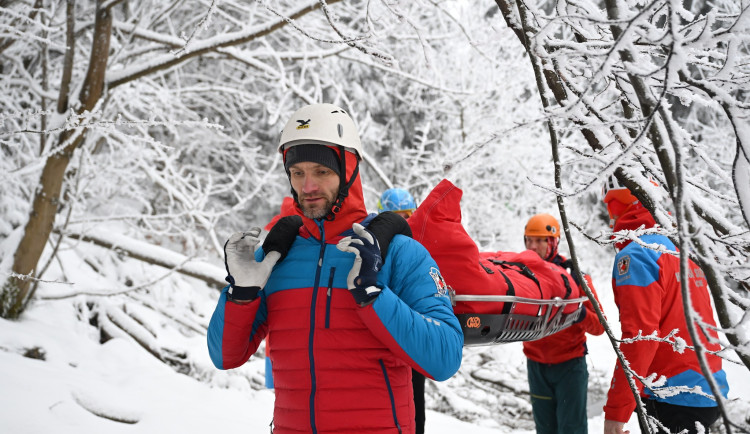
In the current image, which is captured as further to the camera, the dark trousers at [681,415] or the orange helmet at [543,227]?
the orange helmet at [543,227]

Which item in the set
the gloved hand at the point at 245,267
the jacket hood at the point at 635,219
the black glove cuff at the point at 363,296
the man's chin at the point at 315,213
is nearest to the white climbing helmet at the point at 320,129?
the man's chin at the point at 315,213

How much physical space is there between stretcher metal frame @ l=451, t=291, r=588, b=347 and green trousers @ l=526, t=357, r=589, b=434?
1.01 meters

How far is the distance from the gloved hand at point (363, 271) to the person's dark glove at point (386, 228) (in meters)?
0.10

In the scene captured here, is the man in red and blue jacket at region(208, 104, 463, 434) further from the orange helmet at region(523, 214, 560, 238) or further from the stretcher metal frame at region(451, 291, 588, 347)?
the orange helmet at region(523, 214, 560, 238)

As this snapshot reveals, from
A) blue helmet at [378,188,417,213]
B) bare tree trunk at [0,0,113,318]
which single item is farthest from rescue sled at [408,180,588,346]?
bare tree trunk at [0,0,113,318]

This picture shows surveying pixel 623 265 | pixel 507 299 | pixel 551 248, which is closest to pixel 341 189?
pixel 507 299

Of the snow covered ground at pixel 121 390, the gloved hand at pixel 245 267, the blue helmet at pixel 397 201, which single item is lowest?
the snow covered ground at pixel 121 390

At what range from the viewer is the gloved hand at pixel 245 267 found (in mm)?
1763

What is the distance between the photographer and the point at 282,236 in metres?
1.91

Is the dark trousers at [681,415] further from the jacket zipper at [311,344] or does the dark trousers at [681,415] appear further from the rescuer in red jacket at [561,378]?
the jacket zipper at [311,344]

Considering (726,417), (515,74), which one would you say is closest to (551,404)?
(726,417)

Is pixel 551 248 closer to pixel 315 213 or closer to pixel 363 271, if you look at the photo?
pixel 315 213

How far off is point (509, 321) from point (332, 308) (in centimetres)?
103

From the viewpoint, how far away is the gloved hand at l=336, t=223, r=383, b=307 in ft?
5.34
